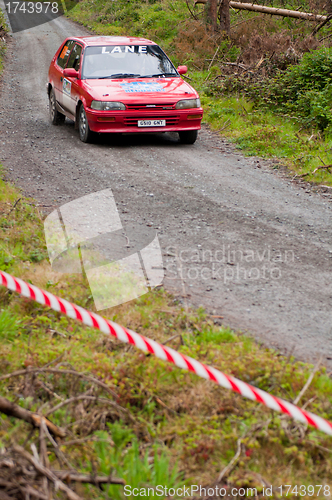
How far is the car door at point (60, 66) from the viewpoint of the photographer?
10977 mm

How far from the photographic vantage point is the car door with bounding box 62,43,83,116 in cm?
999

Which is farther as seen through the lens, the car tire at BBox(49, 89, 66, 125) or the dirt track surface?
the car tire at BBox(49, 89, 66, 125)

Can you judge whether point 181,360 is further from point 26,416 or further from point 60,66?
point 60,66

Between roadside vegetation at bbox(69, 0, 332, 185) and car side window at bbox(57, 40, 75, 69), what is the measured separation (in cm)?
364

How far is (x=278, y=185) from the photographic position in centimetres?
799

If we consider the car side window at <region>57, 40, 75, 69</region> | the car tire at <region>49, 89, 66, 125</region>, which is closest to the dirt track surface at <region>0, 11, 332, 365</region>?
the car tire at <region>49, 89, 66, 125</region>

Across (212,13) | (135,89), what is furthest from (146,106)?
(212,13)

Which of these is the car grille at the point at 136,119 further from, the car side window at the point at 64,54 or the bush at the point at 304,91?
the bush at the point at 304,91

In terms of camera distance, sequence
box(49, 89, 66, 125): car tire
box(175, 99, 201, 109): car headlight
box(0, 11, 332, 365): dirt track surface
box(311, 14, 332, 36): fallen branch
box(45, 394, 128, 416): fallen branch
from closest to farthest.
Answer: box(45, 394, 128, 416): fallen branch, box(0, 11, 332, 365): dirt track surface, box(175, 99, 201, 109): car headlight, box(49, 89, 66, 125): car tire, box(311, 14, 332, 36): fallen branch

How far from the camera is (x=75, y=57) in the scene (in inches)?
414

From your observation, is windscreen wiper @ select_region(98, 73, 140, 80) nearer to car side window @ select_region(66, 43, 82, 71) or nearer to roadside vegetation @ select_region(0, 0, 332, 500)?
car side window @ select_region(66, 43, 82, 71)

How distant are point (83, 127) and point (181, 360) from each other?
7764mm

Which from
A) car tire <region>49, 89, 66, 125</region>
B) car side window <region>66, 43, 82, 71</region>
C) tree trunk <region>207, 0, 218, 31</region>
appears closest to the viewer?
car side window <region>66, 43, 82, 71</region>

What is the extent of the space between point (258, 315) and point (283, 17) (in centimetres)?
1708
